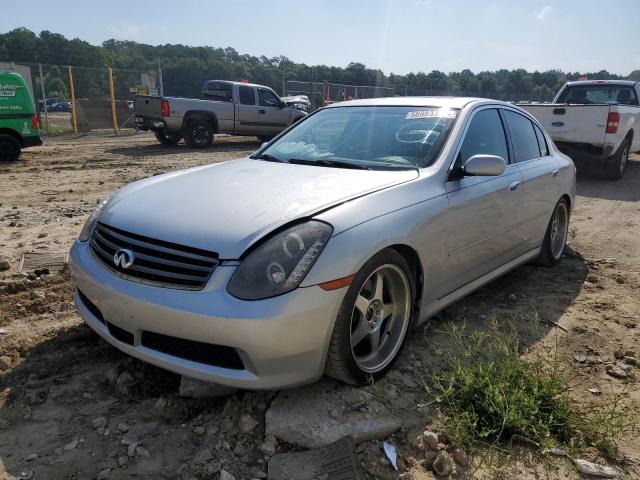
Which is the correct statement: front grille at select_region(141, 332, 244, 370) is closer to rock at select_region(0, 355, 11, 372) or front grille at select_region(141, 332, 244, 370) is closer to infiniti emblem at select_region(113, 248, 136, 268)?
infiniti emblem at select_region(113, 248, 136, 268)

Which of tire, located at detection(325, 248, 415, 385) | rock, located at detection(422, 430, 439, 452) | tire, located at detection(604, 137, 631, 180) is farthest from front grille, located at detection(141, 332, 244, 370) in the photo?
tire, located at detection(604, 137, 631, 180)

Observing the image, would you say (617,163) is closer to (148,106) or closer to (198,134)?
(198,134)

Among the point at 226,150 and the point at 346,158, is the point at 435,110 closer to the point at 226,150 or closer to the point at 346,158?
the point at 346,158

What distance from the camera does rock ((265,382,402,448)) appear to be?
2.50 metres

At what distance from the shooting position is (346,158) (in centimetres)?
365

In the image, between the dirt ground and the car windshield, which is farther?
the car windshield

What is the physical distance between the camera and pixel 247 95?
16547 millimetres

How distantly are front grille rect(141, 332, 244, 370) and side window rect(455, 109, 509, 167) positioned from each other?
2.00 metres

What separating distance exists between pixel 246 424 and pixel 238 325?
1.95ft

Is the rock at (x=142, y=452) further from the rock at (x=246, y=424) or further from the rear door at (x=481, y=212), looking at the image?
the rear door at (x=481, y=212)

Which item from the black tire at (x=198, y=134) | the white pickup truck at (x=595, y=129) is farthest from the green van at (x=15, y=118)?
the white pickup truck at (x=595, y=129)

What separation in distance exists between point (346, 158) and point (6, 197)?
641cm

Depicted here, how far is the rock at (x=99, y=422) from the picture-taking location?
259cm

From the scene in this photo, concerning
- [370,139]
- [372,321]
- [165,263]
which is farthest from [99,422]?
[370,139]
